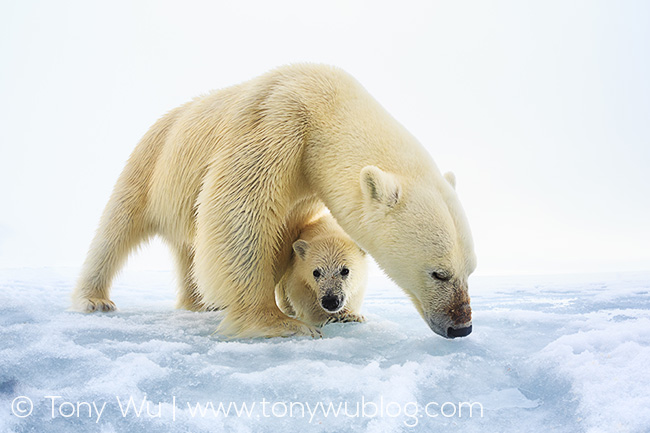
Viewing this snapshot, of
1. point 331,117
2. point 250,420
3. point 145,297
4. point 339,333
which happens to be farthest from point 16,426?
point 145,297

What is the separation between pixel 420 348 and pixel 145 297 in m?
3.77

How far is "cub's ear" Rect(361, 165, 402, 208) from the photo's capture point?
108 inches

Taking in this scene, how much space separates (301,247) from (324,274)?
1.05 ft

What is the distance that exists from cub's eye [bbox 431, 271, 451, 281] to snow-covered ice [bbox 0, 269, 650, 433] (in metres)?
0.36

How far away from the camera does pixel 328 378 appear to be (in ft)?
7.34

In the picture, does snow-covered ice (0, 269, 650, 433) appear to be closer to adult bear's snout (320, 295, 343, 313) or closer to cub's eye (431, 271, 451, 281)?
adult bear's snout (320, 295, 343, 313)

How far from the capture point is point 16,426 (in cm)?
176

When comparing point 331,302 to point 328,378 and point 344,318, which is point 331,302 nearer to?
point 344,318

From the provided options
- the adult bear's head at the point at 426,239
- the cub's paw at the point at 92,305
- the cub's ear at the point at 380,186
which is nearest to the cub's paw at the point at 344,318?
the adult bear's head at the point at 426,239

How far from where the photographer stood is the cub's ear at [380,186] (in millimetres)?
2754

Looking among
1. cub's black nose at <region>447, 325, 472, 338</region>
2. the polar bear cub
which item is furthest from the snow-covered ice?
the polar bear cub

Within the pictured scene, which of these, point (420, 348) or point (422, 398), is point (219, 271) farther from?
point (422, 398)

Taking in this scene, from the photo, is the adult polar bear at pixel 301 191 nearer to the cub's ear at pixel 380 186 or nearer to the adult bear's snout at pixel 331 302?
the cub's ear at pixel 380 186

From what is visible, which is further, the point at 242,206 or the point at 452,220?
the point at 242,206
